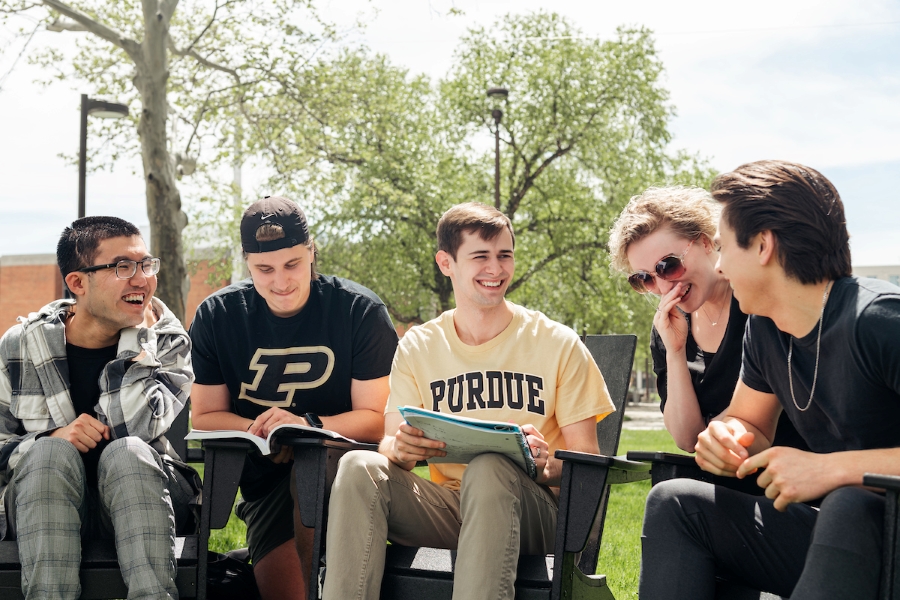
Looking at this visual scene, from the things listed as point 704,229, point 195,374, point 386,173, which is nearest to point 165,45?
point 386,173

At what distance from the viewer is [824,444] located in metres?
2.35

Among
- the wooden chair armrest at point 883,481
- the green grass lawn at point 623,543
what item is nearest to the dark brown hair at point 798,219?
the wooden chair armrest at point 883,481

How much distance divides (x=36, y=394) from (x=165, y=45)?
11.0 metres

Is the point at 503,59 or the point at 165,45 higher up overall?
the point at 503,59

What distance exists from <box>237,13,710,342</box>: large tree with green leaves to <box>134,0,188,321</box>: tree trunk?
8.04 meters

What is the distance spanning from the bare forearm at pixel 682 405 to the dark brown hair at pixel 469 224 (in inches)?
32.3

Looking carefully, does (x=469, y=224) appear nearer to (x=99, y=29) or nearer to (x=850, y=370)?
(x=850, y=370)

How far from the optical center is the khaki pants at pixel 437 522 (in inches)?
98.1

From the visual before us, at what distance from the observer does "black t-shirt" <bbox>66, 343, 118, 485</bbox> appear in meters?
3.26

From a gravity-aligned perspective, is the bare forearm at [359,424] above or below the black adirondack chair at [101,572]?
above

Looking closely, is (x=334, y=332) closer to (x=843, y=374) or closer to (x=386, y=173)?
(x=843, y=374)

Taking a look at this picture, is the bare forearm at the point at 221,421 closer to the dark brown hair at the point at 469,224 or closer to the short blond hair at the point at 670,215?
the dark brown hair at the point at 469,224

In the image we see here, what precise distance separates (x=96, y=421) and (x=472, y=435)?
1.45m

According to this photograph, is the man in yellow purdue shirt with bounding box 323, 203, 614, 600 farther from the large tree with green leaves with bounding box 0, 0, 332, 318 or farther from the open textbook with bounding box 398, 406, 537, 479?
the large tree with green leaves with bounding box 0, 0, 332, 318
